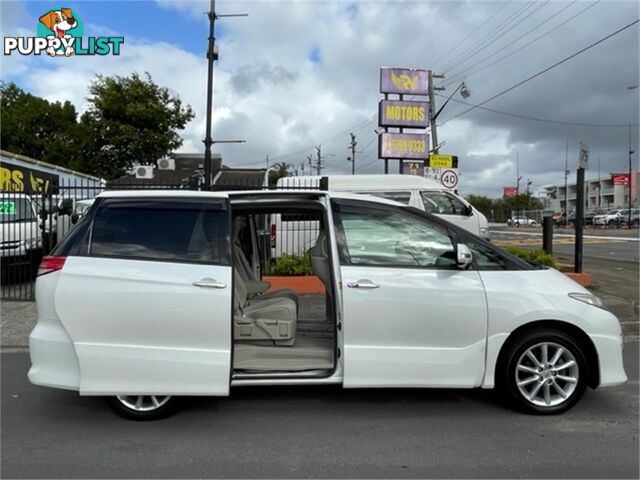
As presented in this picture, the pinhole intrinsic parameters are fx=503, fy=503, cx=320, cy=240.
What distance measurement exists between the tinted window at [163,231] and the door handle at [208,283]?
0.17 metres

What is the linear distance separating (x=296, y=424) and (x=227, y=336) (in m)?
0.90

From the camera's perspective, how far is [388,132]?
78.5 feet

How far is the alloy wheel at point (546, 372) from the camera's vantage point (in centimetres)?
397

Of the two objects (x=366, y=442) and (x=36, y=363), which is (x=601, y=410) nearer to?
(x=366, y=442)

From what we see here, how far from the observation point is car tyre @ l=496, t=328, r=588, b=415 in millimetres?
3949

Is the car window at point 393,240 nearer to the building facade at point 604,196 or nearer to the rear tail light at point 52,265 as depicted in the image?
the rear tail light at point 52,265

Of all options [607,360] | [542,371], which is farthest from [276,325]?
[607,360]

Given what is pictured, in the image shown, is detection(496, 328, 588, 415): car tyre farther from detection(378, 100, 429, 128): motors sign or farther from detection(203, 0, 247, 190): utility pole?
detection(378, 100, 429, 128): motors sign

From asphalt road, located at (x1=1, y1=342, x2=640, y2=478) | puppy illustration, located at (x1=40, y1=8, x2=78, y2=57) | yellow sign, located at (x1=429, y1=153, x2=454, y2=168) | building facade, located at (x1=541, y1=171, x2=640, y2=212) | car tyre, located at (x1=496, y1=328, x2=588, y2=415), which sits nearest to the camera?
asphalt road, located at (x1=1, y1=342, x2=640, y2=478)

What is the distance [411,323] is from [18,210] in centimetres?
1039

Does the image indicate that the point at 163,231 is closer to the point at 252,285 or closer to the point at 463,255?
the point at 252,285

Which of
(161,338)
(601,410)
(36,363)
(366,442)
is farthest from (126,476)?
(601,410)

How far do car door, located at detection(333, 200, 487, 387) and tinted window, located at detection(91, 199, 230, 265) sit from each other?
3.37ft

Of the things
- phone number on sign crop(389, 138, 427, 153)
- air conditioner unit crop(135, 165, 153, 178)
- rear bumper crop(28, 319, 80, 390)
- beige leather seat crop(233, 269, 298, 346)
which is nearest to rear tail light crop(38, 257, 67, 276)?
rear bumper crop(28, 319, 80, 390)
